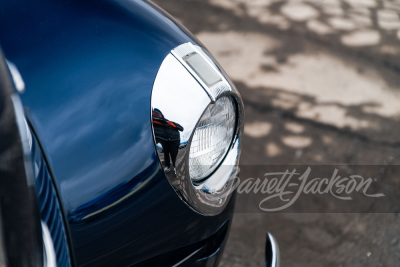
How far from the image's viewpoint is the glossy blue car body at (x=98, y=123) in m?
0.92

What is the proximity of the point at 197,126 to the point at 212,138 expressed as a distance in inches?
3.7

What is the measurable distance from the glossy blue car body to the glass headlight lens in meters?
0.12

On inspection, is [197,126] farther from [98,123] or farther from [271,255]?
[271,255]

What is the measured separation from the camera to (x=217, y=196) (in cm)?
120

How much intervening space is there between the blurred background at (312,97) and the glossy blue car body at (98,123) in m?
1.02

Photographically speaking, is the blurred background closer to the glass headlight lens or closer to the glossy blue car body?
the glass headlight lens

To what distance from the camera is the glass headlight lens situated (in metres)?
1.12

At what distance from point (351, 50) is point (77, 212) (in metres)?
2.57

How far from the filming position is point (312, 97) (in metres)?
2.73

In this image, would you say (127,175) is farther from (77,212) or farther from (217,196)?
(217,196)

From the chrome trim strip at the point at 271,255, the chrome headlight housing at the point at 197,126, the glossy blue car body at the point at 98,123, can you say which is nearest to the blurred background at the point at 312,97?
the chrome trim strip at the point at 271,255

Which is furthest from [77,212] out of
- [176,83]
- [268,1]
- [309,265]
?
[268,1]

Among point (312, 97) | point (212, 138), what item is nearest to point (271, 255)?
point (212, 138)

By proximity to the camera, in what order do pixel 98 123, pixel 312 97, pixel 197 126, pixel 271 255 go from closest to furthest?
pixel 98 123
pixel 197 126
pixel 271 255
pixel 312 97
